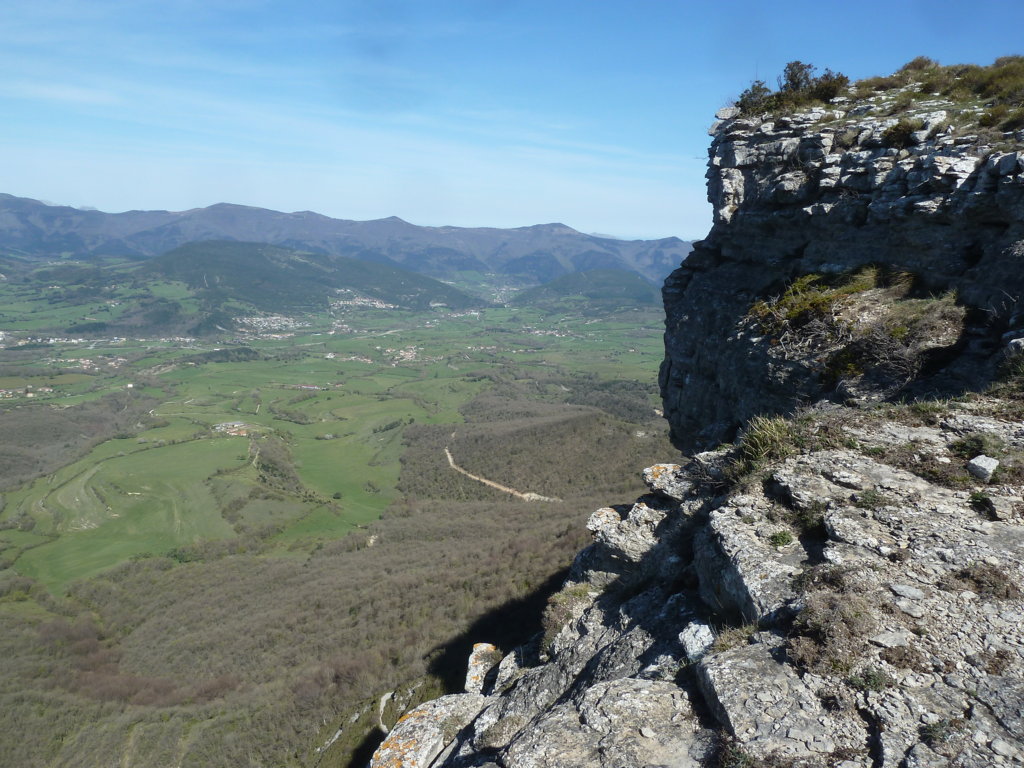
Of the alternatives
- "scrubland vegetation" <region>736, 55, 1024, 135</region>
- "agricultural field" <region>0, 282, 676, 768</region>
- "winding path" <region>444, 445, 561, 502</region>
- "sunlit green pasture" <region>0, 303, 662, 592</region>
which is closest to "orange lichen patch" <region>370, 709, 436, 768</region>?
"agricultural field" <region>0, 282, 676, 768</region>

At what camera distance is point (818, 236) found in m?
18.7

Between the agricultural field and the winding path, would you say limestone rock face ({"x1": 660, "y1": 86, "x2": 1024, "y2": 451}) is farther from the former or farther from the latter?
the winding path

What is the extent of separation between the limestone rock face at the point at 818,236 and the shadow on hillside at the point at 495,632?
10109 millimetres

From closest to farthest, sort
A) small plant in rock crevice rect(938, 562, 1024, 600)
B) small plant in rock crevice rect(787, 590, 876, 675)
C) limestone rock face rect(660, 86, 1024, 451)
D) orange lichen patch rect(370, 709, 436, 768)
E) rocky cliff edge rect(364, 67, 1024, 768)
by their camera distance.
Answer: rocky cliff edge rect(364, 67, 1024, 768) < small plant in rock crevice rect(787, 590, 876, 675) < small plant in rock crevice rect(938, 562, 1024, 600) < orange lichen patch rect(370, 709, 436, 768) < limestone rock face rect(660, 86, 1024, 451)

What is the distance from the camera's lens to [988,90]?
1792 centimetres

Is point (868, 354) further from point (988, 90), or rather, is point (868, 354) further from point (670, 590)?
point (988, 90)

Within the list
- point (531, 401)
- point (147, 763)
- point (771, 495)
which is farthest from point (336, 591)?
point (531, 401)

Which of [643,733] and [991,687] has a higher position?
[991,687]

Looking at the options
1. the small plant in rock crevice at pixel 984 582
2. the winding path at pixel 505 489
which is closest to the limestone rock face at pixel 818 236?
the small plant in rock crevice at pixel 984 582

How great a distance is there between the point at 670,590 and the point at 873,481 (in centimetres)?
442

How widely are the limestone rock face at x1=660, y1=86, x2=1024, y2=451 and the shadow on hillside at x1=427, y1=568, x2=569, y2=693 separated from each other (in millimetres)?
10109

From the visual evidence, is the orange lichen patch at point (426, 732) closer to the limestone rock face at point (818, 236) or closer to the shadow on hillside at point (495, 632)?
the shadow on hillside at point (495, 632)

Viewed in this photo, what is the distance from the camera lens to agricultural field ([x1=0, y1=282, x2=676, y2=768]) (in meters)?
29.5

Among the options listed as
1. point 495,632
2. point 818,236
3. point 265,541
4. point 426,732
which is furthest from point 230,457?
point 818,236
